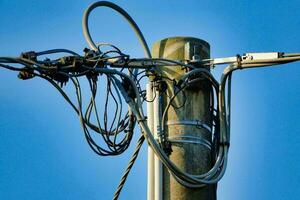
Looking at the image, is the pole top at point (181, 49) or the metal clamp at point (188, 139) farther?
the pole top at point (181, 49)

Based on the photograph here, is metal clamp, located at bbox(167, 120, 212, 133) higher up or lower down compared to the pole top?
lower down

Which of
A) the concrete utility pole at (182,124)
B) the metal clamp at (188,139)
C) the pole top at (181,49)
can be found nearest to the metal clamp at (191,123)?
the concrete utility pole at (182,124)

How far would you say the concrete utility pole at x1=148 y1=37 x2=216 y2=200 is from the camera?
968 centimetres

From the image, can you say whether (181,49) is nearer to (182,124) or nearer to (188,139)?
(182,124)

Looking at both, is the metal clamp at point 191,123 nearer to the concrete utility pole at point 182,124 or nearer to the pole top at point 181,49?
the concrete utility pole at point 182,124

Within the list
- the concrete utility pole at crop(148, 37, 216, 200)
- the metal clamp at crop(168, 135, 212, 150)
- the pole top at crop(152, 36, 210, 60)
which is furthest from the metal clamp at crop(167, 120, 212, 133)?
the pole top at crop(152, 36, 210, 60)

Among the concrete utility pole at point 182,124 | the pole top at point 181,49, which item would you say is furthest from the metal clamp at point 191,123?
the pole top at point 181,49

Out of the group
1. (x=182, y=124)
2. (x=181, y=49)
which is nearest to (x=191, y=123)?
(x=182, y=124)

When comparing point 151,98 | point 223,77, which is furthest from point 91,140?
point 223,77

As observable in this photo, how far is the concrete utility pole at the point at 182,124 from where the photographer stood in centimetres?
968

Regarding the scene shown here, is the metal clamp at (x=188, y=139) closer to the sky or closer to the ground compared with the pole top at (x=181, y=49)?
closer to the ground

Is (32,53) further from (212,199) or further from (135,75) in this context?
(212,199)

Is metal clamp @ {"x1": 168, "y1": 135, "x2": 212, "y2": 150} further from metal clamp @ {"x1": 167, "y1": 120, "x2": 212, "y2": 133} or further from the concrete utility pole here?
metal clamp @ {"x1": 167, "y1": 120, "x2": 212, "y2": 133}

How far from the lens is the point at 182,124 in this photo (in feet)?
32.1
